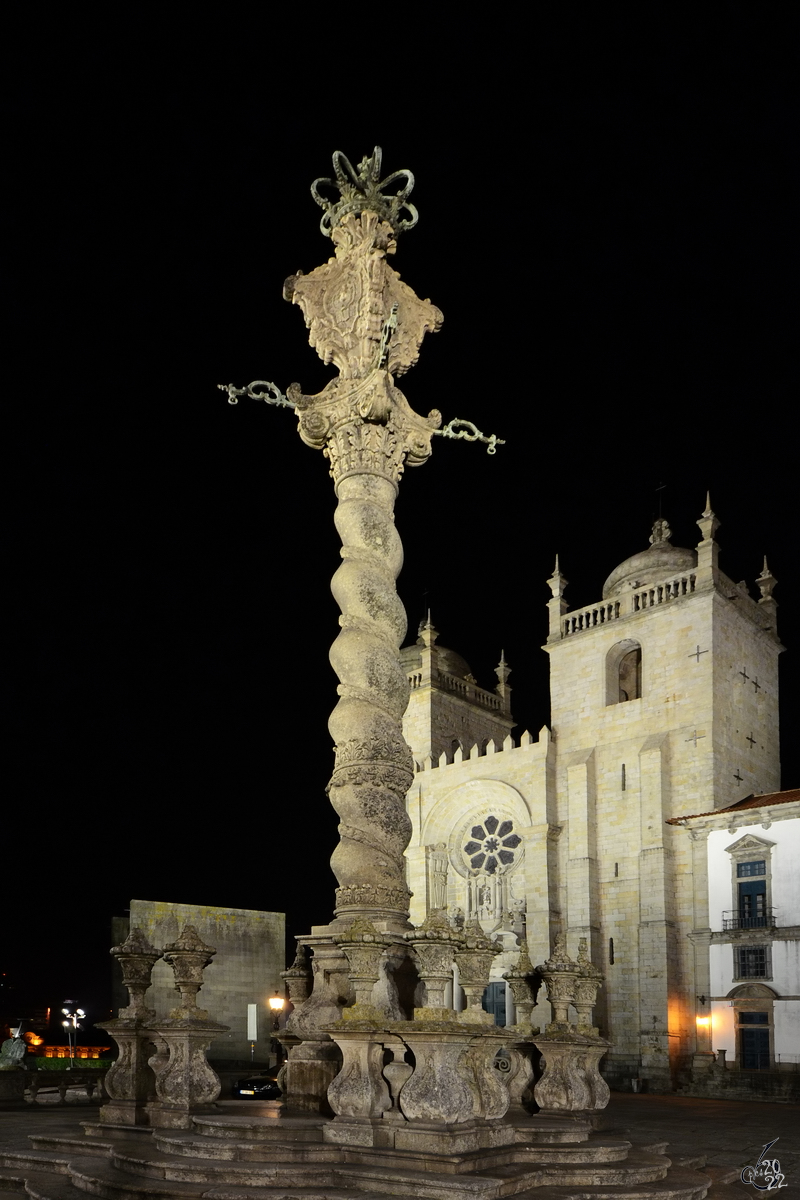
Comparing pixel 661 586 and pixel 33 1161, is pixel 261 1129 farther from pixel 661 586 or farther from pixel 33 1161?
pixel 661 586

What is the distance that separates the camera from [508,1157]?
9680mm

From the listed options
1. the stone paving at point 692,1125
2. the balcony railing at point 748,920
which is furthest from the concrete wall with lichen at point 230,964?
the balcony railing at point 748,920

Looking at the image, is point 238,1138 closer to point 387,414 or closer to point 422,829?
point 387,414

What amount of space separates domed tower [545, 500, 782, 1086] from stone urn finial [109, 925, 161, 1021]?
24.8 metres

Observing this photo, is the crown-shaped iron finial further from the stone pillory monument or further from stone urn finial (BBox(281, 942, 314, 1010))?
stone urn finial (BBox(281, 942, 314, 1010))

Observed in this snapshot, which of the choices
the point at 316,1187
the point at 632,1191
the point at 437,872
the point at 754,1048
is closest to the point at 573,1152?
the point at 632,1191

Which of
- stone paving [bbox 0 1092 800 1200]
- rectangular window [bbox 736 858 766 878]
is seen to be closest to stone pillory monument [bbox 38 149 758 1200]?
stone paving [bbox 0 1092 800 1200]

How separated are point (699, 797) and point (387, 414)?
2531 centimetres

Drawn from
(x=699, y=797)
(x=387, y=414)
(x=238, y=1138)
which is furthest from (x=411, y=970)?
(x=699, y=797)

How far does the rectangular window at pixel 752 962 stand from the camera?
3175cm

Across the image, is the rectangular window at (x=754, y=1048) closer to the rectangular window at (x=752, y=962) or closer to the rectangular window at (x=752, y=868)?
the rectangular window at (x=752, y=962)

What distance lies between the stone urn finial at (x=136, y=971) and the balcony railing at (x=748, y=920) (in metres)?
23.4

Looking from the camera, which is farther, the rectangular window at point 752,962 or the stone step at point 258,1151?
the rectangular window at point 752,962

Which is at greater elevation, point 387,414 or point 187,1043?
point 387,414
